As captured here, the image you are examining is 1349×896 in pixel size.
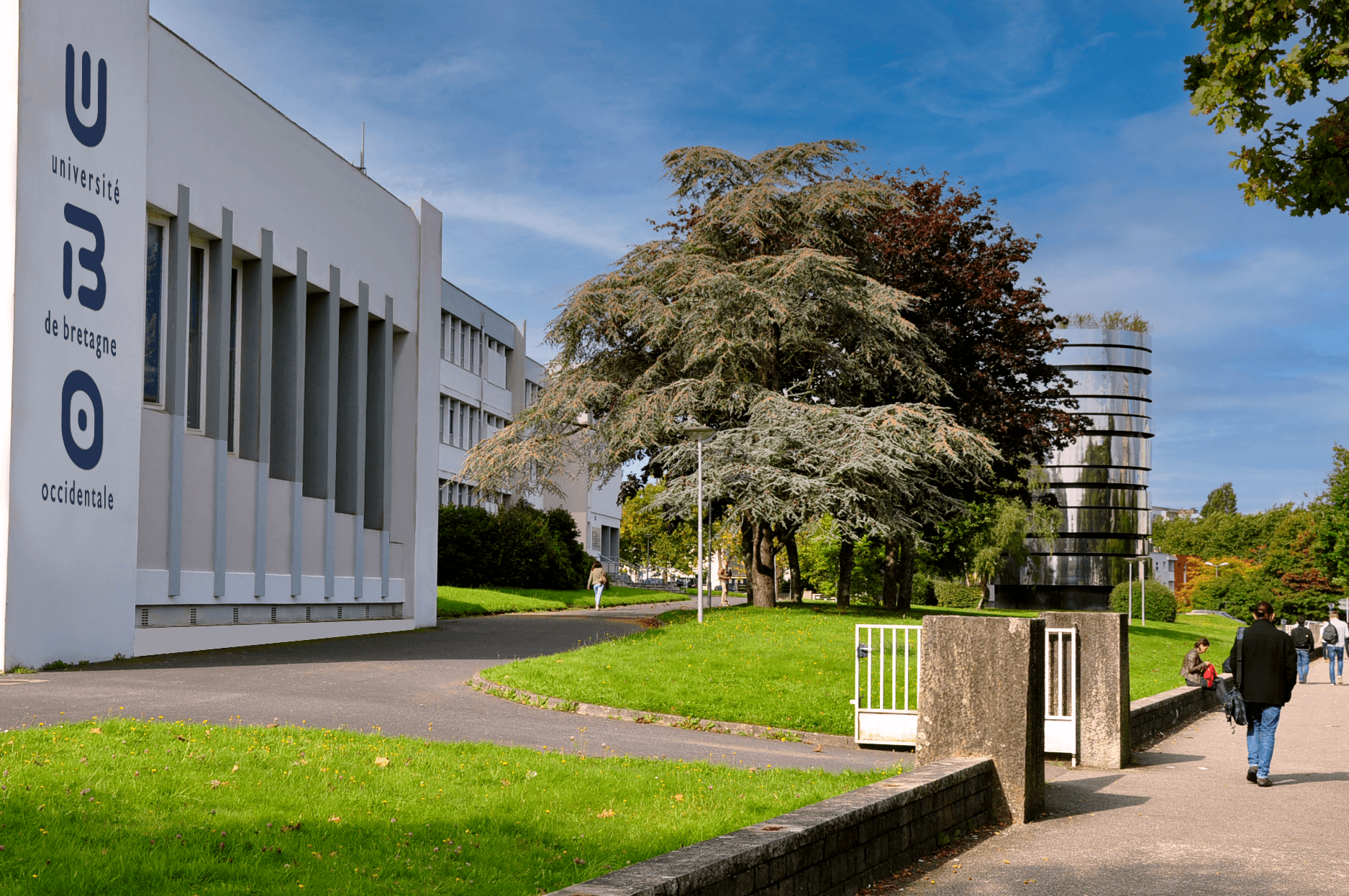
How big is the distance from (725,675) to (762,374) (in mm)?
15701

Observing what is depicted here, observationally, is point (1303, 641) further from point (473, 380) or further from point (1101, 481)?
point (1101, 481)

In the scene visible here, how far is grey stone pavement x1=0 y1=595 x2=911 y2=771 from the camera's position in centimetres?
1152

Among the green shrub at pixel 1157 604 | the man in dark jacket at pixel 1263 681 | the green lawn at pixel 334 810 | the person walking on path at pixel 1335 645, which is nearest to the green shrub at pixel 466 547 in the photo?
the person walking on path at pixel 1335 645

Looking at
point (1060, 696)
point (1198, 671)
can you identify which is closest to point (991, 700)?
point (1060, 696)

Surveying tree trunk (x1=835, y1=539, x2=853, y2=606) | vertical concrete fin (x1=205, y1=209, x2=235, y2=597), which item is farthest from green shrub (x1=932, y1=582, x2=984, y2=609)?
vertical concrete fin (x1=205, y1=209, x2=235, y2=597)

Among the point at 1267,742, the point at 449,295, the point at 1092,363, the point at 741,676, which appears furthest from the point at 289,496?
the point at 1092,363

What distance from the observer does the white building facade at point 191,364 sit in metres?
16.2

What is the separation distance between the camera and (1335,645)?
95.4ft

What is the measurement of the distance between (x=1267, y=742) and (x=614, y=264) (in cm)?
2433

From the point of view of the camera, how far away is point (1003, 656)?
8.56 metres

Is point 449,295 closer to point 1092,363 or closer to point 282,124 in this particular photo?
point 282,124

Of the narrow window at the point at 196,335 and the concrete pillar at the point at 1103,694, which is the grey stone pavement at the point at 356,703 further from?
the narrow window at the point at 196,335

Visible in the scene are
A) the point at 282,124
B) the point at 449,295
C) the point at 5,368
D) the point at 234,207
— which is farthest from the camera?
the point at 449,295

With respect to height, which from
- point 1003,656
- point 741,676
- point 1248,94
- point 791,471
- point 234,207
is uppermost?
point 234,207
